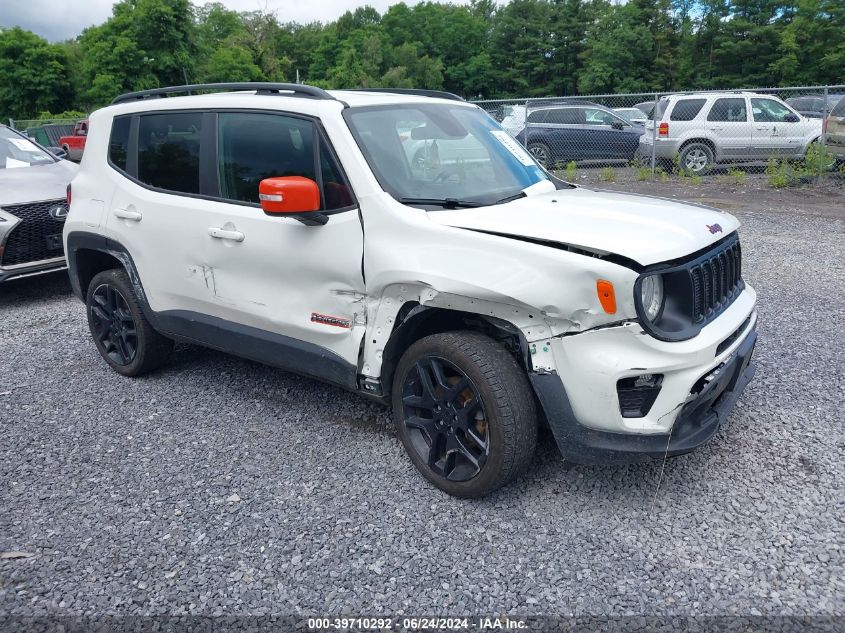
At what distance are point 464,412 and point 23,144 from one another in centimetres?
728

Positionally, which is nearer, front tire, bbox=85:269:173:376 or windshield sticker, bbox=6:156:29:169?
front tire, bbox=85:269:173:376

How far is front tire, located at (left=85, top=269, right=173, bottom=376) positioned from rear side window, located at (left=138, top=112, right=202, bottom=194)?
0.77m

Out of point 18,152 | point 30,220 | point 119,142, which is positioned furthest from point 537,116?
point 119,142

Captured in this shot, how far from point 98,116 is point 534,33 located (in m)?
70.1

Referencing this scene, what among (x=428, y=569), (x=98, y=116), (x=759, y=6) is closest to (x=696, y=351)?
(x=428, y=569)

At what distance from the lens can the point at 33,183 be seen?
7.05m

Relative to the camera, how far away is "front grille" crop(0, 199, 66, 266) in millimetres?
6605

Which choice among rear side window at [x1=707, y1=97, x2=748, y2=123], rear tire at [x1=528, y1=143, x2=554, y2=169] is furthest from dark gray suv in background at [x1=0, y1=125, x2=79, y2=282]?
rear side window at [x1=707, y1=97, x2=748, y2=123]

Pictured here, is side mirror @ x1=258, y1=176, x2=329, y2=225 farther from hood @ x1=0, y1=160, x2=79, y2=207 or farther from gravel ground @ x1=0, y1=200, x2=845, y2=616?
A: hood @ x1=0, y1=160, x2=79, y2=207

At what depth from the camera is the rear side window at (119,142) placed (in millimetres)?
4559

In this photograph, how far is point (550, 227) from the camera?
2.96 meters

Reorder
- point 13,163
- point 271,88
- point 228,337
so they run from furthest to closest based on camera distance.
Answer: point 13,163 < point 228,337 < point 271,88

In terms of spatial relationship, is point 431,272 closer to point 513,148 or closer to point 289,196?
point 289,196

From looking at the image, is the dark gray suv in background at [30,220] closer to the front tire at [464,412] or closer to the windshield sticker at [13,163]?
the windshield sticker at [13,163]
